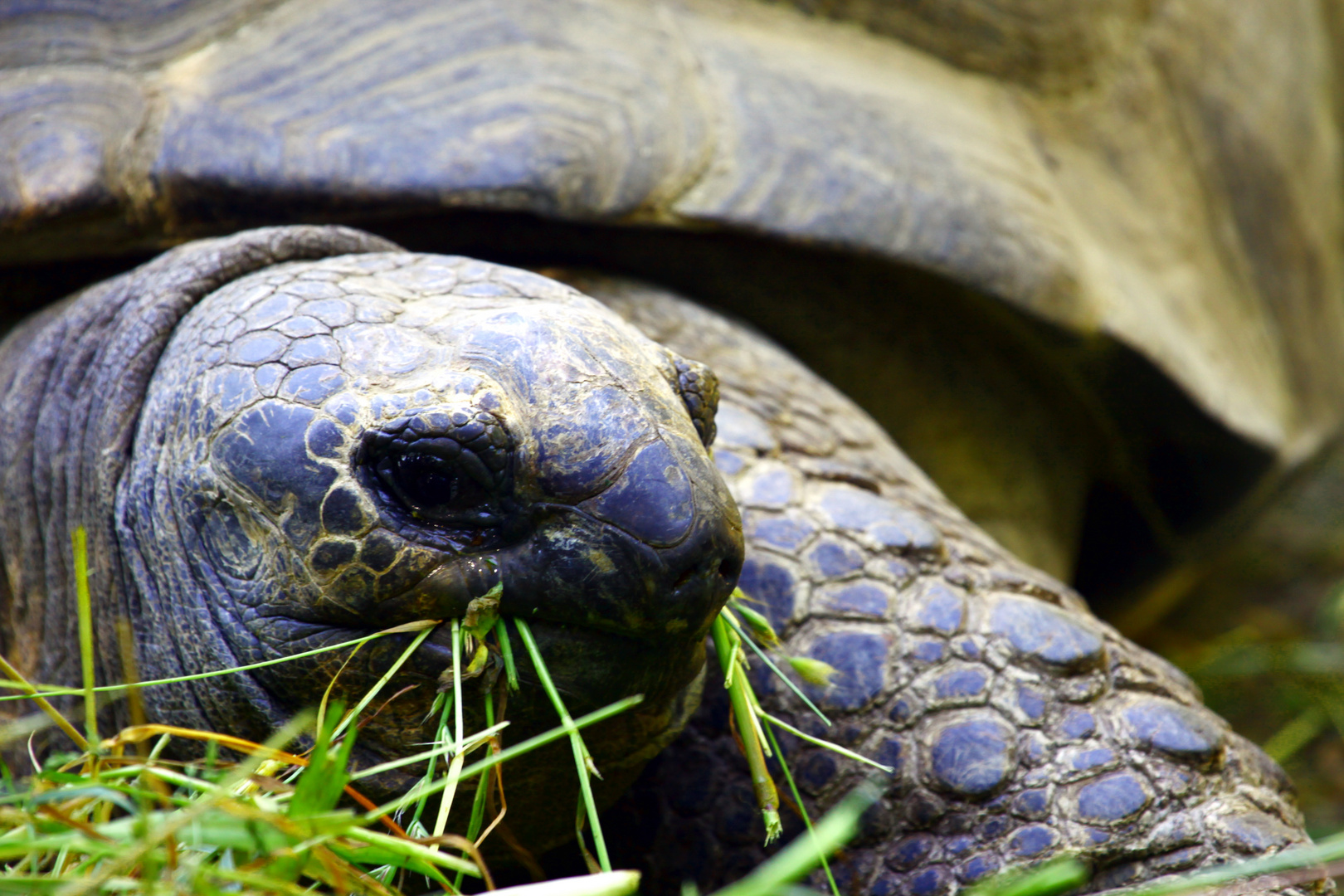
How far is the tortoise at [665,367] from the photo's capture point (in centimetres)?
123

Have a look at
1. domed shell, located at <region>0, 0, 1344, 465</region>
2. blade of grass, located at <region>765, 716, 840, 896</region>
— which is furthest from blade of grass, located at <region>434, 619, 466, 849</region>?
domed shell, located at <region>0, 0, 1344, 465</region>

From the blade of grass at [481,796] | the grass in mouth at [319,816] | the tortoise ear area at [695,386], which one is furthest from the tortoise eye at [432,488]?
→ the tortoise ear area at [695,386]

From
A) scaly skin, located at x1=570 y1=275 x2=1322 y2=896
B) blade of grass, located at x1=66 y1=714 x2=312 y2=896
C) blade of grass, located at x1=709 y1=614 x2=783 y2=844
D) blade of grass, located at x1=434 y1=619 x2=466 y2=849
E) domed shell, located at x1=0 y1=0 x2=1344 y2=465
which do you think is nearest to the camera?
blade of grass, located at x1=66 y1=714 x2=312 y2=896

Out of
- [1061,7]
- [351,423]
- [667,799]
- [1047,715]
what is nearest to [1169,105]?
[1061,7]

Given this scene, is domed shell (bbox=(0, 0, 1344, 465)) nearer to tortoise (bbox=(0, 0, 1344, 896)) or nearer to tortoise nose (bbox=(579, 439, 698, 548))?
tortoise (bbox=(0, 0, 1344, 896))

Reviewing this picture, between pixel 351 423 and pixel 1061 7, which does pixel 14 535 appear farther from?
pixel 1061 7

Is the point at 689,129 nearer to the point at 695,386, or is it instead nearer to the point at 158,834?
the point at 695,386

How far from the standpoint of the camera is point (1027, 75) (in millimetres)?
2789

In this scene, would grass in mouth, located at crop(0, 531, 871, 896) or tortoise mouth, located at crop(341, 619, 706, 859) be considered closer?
grass in mouth, located at crop(0, 531, 871, 896)

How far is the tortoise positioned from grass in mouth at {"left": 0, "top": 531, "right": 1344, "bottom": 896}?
0.06 metres

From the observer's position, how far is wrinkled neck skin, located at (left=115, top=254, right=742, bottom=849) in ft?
3.90

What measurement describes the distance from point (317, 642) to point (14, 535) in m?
0.79

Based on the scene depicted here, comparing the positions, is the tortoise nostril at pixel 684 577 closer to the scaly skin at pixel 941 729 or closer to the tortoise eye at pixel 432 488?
the tortoise eye at pixel 432 488

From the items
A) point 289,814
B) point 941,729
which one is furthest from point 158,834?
point 941,729
